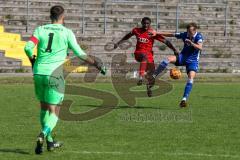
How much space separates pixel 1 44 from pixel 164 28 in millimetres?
8849

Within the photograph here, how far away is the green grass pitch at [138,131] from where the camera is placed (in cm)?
1003

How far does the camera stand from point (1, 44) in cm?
2939

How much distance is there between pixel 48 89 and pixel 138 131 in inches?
120

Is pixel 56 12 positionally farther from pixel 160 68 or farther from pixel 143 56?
pixel 143 56

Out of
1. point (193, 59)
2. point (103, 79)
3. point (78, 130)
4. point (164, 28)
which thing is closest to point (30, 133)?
point (78, 130)

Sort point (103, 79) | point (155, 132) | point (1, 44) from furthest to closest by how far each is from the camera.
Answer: point (1, 44)
point (103, 79)
point (155, 132)

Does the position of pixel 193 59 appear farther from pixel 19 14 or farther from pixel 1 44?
pixel 19 14

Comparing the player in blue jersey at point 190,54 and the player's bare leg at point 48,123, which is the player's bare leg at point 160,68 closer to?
the player in blue jersey at point 190,54

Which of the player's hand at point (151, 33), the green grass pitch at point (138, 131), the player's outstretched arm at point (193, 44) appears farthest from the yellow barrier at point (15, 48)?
the player's outstretched arm at point (193, 44)

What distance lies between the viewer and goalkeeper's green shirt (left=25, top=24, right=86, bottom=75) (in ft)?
32.7

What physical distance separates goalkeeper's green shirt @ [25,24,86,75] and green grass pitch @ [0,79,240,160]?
47.4 inches

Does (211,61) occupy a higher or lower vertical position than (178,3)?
lower

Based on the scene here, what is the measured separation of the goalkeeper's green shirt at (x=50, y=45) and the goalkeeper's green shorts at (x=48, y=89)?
84 millimetres

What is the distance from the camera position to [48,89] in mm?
9992
